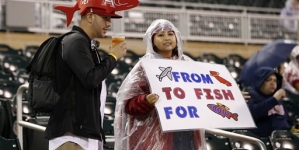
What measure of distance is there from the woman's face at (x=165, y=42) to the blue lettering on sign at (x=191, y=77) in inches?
9.5

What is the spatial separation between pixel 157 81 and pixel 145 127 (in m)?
0.38

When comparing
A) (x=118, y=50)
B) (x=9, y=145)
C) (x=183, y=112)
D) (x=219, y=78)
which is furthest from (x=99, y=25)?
(x=9, y=145)

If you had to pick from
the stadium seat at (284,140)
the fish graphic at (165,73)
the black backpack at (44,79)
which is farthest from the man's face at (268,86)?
the black backpack at (44,79)

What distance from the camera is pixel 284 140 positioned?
667 cm

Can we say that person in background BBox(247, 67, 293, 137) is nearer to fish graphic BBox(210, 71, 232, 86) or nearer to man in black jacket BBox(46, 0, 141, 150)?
fish graphic BBox(210, 71, 232, 86)

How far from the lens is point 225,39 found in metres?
12.6

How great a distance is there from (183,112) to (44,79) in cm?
101

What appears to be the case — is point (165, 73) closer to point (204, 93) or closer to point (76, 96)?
point (204, 93)

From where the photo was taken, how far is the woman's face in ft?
16.0

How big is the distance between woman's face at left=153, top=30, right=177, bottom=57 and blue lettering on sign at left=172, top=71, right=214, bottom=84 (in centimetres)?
24

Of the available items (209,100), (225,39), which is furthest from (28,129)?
(225,39)

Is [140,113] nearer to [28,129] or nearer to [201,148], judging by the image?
[201,148]

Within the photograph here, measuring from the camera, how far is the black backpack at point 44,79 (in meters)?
3.91

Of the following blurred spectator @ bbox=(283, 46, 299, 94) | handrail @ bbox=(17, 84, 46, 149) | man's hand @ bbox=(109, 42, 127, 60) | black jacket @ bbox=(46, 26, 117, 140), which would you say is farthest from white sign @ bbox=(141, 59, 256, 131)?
blurred spectator @ bbox=(283, 46, 299, 94)
